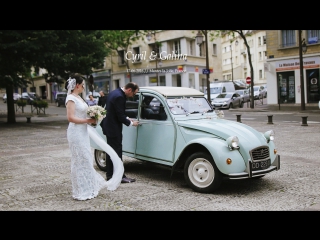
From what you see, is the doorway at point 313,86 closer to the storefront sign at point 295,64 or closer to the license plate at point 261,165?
the storefront sign at point 295,64

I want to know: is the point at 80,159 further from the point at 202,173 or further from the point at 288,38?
the point at 288,38

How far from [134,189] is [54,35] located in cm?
1515

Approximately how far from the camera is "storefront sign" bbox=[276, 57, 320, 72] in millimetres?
30281

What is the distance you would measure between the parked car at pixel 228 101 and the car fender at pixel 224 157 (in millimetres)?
25646

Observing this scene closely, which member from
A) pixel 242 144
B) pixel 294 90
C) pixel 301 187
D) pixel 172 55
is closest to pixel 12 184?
pixel 242 144

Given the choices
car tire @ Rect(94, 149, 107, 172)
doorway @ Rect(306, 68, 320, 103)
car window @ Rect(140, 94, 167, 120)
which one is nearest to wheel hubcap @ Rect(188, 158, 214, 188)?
car window @ Rect(140, 94, 167, 120)

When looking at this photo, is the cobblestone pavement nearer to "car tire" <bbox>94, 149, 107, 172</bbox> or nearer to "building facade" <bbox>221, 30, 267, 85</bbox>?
"car tire" <bbox>94, 149, 107, 172</bbox>

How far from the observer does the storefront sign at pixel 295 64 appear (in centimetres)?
3028

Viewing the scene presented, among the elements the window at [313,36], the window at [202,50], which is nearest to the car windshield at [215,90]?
the window at [313,36]

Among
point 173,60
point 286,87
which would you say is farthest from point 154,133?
point 173,60

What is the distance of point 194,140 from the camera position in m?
6.40

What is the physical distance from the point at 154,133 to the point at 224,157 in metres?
1.69

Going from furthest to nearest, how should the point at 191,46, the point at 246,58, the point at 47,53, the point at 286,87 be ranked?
the point at 246,58 < the point at 191,46 < the point at 286,87 < the point at 47,53

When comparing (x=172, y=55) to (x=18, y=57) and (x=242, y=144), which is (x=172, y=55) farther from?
(x=242, y=144)
